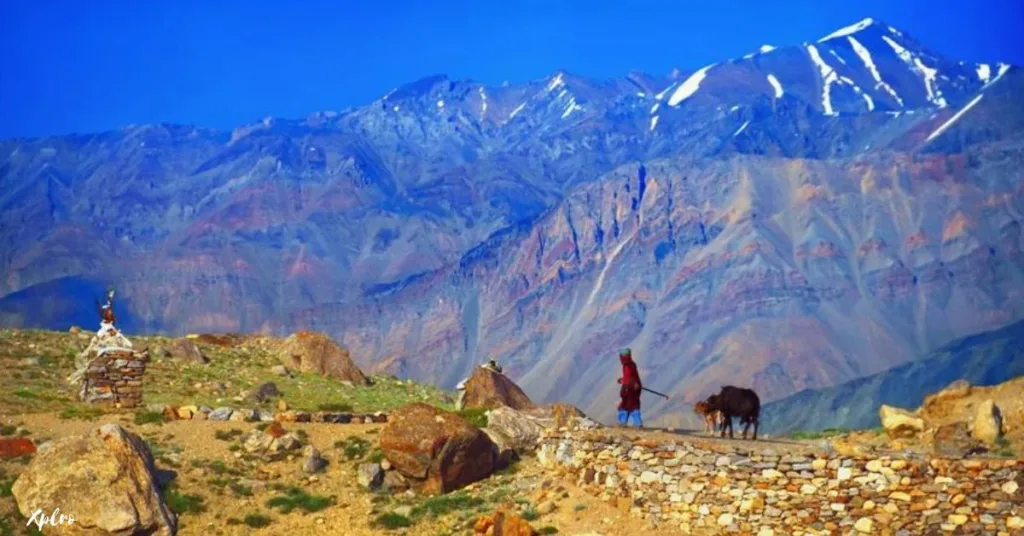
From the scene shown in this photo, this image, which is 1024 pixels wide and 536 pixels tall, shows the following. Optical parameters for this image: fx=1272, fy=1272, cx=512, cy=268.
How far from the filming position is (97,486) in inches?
950

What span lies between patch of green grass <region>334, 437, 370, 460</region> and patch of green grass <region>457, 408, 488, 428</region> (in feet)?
8.47

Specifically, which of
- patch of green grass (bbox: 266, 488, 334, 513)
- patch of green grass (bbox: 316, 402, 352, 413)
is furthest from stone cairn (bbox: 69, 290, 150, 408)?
patch of green grass (bbox: 266, 488, 334, 513)

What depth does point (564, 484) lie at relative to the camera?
25.4 m

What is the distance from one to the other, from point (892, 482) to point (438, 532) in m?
8.45

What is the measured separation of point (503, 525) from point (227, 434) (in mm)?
8894

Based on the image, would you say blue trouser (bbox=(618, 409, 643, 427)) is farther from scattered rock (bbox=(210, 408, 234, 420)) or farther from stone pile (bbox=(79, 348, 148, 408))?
stone pile (bbox=(79, 348, 148, 408))

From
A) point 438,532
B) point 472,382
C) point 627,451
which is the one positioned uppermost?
point 472,382

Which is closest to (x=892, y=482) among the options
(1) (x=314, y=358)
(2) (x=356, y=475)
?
(2) (x=356, y=475)

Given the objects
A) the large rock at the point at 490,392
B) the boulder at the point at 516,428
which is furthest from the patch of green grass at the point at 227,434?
the large rock at the point at 490,392

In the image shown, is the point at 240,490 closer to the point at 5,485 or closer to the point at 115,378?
the point at 5,485

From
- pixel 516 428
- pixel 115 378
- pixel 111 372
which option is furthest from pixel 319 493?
pixel 111 372

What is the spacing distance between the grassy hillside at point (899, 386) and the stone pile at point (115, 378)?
112072 mm

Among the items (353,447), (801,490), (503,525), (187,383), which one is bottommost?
(503,525)

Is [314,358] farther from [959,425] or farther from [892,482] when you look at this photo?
[892,482]
